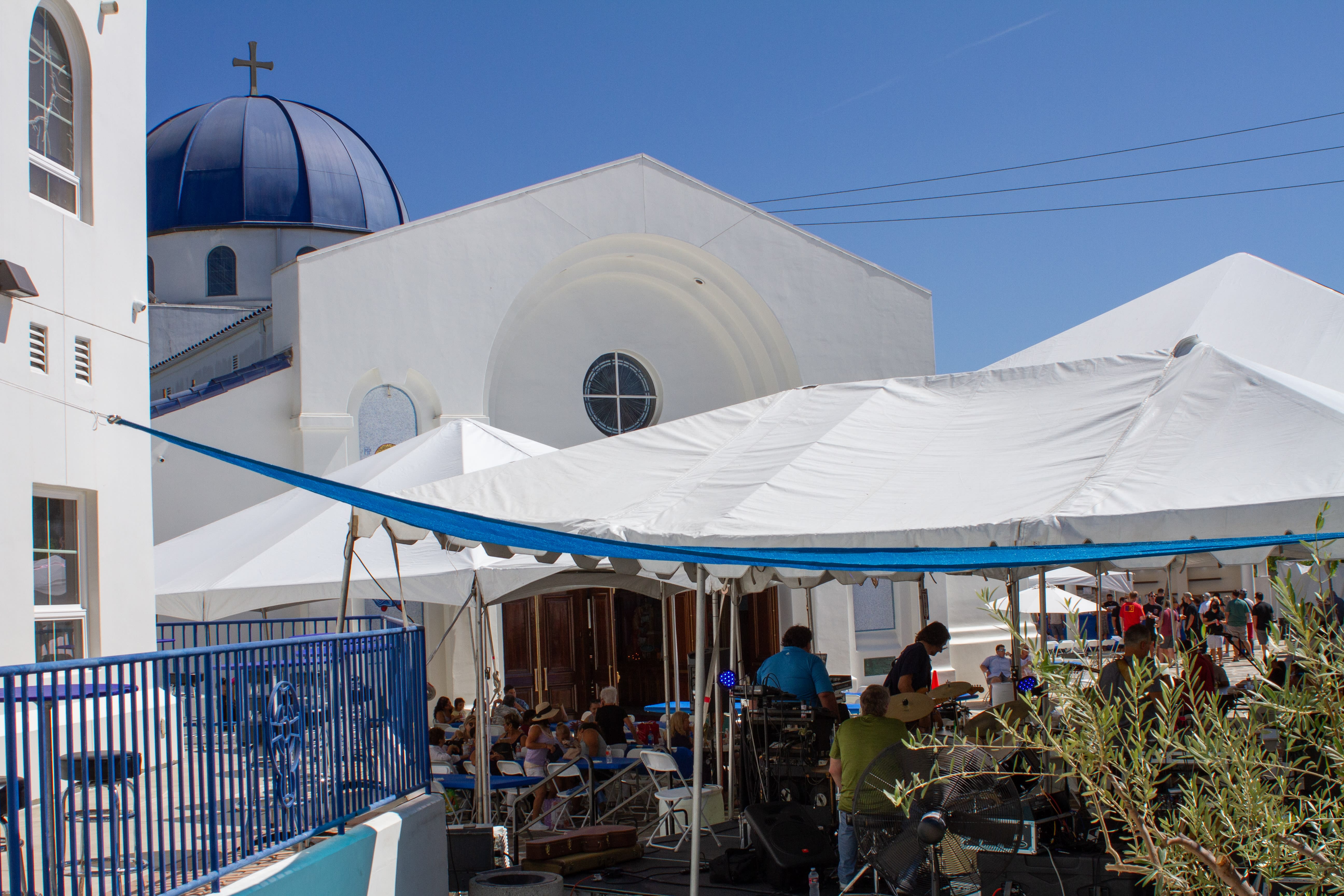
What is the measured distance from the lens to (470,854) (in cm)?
807

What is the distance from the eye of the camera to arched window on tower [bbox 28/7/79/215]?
762cm

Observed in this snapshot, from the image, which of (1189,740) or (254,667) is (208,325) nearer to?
(254,667)

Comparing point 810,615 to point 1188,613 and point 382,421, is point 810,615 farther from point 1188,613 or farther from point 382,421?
point 1188,613

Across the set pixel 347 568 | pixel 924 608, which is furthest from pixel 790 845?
pixel 924 608

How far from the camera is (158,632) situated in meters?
11.4

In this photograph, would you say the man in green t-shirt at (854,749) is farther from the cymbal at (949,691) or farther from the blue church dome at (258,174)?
the blue church dome at (258,174)

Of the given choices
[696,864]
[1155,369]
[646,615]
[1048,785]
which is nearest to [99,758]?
[696,864]

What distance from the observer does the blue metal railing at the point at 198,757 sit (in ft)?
14.5

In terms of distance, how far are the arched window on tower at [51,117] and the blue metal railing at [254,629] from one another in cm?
333

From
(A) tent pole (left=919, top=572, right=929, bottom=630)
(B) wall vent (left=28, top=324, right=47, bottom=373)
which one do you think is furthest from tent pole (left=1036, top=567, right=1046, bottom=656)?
(A) tent pole (left=919, top=572, right=929, bottom=630)

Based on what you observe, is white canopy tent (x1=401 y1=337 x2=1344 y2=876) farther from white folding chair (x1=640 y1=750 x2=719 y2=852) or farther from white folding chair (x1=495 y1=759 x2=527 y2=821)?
white folding chair (x1=495 y1=759 x2=527 y2=821)

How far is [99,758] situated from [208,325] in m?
21.6

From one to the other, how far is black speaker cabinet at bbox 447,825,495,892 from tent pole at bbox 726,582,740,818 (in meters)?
2.28

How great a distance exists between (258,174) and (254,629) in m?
14.1
